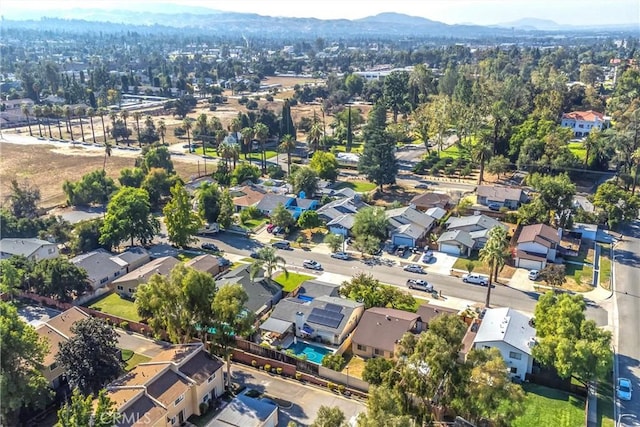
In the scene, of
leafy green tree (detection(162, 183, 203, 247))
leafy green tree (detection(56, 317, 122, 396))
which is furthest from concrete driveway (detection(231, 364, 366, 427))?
leafy green tree (detection(162, 183, 203, 247))

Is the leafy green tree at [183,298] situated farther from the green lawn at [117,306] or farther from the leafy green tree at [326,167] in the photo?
the leafy green tree at [326,167]

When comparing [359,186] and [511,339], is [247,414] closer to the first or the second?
[511,339]

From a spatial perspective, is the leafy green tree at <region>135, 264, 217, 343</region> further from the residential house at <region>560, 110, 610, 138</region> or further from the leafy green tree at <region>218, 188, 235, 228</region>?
the residential house at <region>560, 110, 610, 138</region>

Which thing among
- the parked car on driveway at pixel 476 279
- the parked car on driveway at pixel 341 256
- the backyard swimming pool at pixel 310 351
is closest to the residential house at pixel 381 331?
the backyard swimming pool at pixel 310 351

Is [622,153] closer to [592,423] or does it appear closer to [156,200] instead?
[592,423]

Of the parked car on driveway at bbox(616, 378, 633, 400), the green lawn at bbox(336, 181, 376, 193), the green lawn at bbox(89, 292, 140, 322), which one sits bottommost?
the green lawn at bbox(89, 292, 140, 322)

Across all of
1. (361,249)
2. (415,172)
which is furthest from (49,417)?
(415,172)

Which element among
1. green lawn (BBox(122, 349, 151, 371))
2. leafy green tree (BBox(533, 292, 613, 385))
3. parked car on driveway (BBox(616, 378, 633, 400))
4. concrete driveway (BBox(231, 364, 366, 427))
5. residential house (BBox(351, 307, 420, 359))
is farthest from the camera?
residential house (BBox(351, 307, 420, 359))
